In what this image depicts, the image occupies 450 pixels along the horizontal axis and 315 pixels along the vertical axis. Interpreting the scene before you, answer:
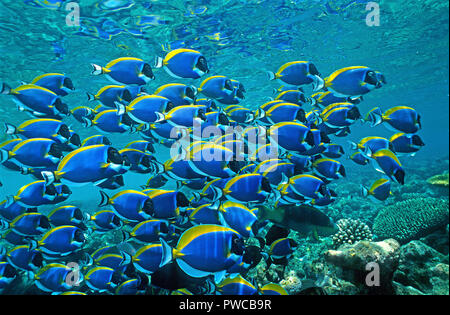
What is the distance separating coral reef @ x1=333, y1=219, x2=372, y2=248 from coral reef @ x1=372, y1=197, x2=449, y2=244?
1.83 feet

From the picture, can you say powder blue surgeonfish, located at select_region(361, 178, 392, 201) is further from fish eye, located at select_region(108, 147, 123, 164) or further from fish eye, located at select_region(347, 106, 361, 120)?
fish eye, located at select_region(108, 147, 123, 164)

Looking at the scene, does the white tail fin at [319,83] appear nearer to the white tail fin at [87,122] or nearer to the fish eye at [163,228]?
the fish eye at [163,228]

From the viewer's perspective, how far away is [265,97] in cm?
1285

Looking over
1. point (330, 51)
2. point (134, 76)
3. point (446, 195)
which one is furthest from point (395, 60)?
point (134, 76)

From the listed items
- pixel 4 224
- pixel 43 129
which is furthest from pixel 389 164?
pixel 4 224

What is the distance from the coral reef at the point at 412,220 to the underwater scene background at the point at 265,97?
0.03 metres

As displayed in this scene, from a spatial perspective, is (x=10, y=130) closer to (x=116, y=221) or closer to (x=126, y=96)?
(x=126, y=96)

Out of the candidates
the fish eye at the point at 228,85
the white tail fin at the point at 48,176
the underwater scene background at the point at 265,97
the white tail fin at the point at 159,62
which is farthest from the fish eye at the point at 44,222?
the fish eye at the point at 228,85

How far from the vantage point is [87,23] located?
408 inches

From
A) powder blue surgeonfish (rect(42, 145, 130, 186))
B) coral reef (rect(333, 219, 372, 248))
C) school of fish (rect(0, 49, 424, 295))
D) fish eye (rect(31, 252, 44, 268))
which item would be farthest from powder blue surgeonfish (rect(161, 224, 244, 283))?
coral reef (rect(333, 219, 372, 248))

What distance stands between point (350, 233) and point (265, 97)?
7917 millimetres

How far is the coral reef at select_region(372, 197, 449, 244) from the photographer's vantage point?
20.4 feet

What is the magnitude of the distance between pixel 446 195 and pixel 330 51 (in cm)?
1141
